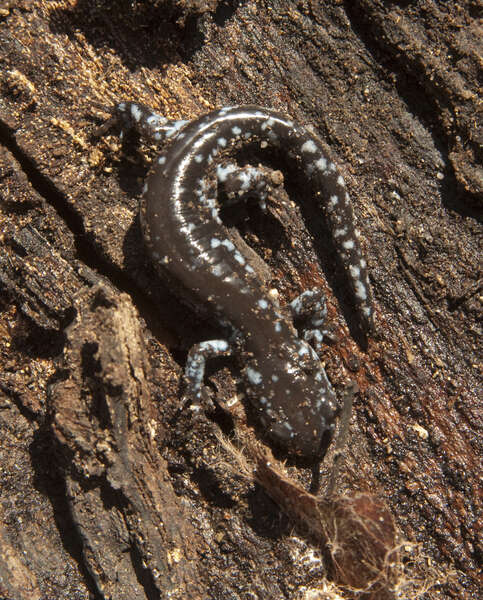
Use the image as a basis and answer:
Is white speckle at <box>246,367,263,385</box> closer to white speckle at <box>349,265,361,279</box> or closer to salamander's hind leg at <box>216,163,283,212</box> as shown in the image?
white speckle at <box>349,265,361,279</box>

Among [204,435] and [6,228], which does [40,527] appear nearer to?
[204,435]

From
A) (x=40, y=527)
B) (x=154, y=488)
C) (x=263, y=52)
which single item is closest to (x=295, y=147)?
(x=263, y=52)

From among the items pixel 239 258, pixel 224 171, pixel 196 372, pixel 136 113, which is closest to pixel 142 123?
pixel 136 113

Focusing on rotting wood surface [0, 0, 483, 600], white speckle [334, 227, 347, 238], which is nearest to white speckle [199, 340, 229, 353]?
rotting wood surface [0, 0, 483, 600]

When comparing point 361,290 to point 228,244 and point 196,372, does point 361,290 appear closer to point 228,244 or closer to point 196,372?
point 228,244

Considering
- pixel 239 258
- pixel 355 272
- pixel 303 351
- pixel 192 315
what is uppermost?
pixel 355 272

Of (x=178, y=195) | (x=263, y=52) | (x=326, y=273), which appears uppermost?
(x=263, y=52)

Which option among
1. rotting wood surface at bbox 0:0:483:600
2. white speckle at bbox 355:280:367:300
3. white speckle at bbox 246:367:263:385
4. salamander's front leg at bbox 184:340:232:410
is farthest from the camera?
white speckle at bbox 355:280:367:300
